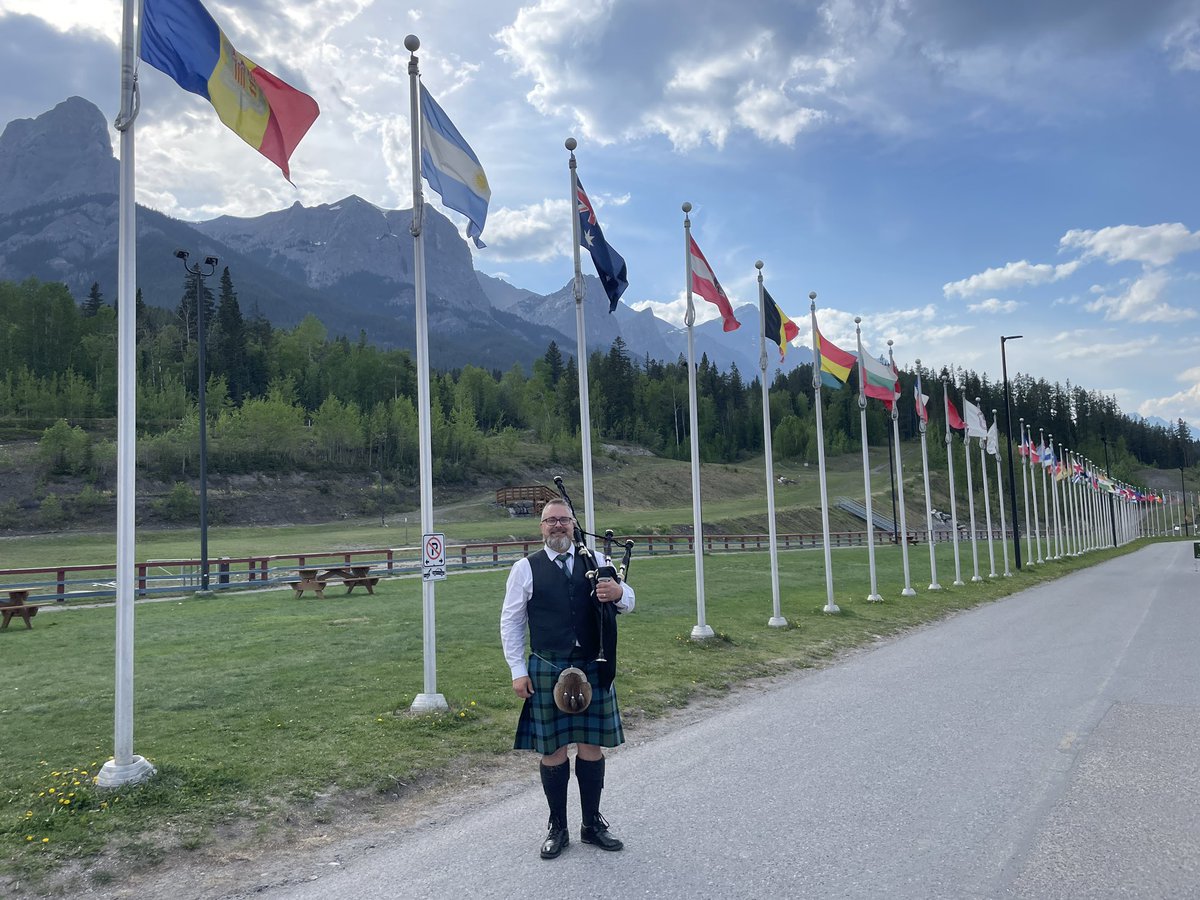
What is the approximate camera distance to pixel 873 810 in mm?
5977

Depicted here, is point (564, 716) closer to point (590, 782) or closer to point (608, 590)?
point (590, 782)

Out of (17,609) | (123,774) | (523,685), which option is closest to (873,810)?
(523,685)

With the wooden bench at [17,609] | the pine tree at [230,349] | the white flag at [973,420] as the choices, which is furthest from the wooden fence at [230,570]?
the pine tree at [230,349]

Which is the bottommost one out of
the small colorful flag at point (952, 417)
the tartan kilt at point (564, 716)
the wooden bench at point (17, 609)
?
the wooden bench at point (17, 609)

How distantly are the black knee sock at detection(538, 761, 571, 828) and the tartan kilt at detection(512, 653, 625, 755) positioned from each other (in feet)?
0.44

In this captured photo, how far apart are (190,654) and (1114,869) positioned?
13312mm

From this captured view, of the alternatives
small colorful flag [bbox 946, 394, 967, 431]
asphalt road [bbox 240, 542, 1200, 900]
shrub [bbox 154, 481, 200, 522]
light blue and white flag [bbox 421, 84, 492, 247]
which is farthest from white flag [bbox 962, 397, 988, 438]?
shrub [bbox 154, 481, 200, 522]

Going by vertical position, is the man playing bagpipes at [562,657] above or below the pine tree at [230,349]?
below

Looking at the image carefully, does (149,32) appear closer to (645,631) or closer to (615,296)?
(615,296)

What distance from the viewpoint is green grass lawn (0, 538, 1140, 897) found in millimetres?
6203

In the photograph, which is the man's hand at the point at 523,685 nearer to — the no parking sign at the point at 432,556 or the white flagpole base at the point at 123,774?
the white flagpole base at the point at 123,774

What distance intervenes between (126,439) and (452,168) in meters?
5.45

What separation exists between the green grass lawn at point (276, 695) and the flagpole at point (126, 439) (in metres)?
0.26

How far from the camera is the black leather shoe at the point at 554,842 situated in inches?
205
